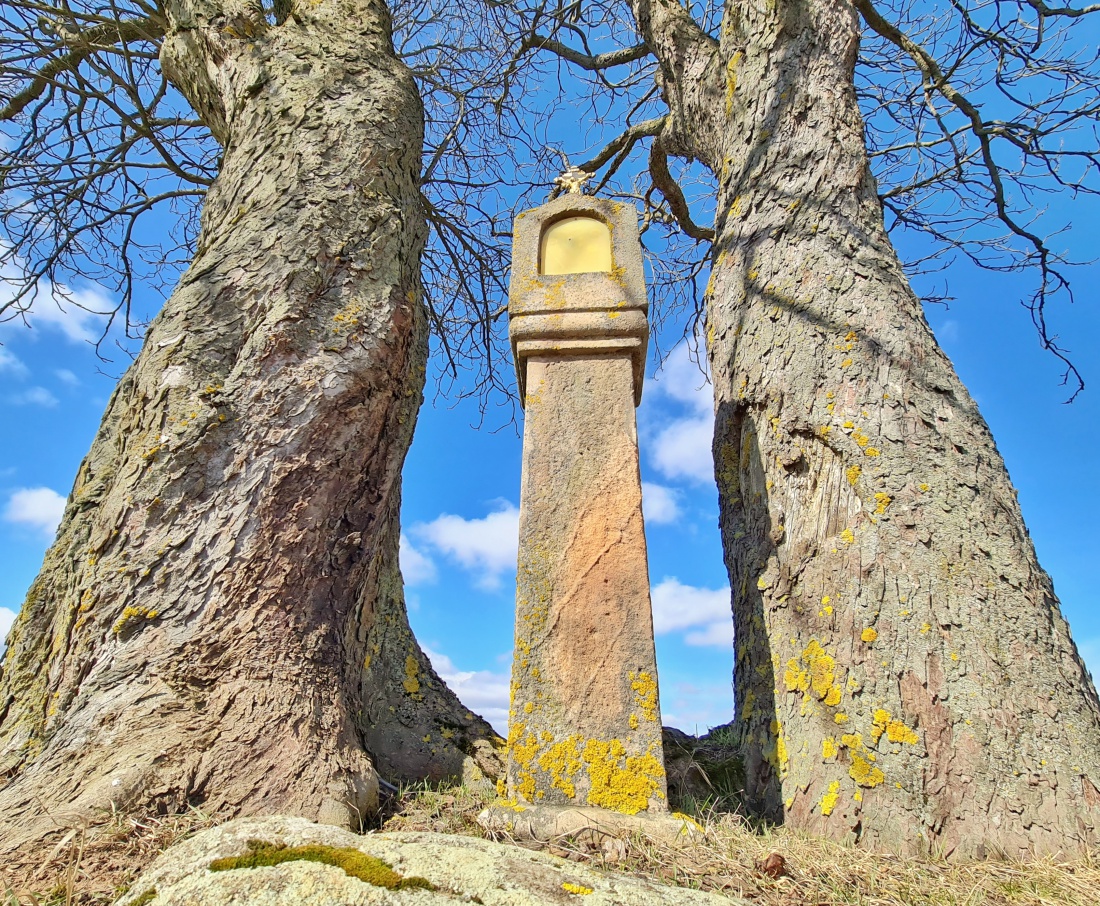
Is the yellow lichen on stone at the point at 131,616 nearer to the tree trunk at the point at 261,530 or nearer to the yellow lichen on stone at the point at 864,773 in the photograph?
the tree trunk at the point at 261,530

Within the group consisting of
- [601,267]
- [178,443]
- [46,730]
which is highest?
[601,267]

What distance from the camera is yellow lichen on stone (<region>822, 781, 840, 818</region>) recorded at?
2.19m

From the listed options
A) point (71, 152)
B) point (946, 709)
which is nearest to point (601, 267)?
point (946, 709)

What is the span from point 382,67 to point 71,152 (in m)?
3.24

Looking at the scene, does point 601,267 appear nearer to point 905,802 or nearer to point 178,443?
point 178,443

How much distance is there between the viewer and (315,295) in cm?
278

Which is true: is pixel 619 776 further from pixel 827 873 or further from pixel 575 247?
pixel 575 247

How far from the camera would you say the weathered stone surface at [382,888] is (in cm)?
118

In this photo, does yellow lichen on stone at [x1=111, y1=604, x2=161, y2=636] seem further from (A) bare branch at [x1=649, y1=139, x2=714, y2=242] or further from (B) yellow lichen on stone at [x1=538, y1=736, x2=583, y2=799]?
(A) bare branch at [x1=649, y1=139, x2=714, y2=242]

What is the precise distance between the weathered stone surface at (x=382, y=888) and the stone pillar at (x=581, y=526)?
0.85m

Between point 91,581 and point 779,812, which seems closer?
point 91,581

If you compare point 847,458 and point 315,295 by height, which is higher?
point 315,295

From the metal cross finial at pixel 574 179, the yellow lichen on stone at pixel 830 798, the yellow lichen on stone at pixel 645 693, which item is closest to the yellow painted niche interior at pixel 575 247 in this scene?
the metal cross finial at pixel 574 179

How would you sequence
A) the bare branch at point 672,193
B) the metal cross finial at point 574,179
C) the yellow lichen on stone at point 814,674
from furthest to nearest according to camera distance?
the bare branch at point 672,193
the metal cross finial at point 574,179
the yellow lichen on stone at point 814,674
